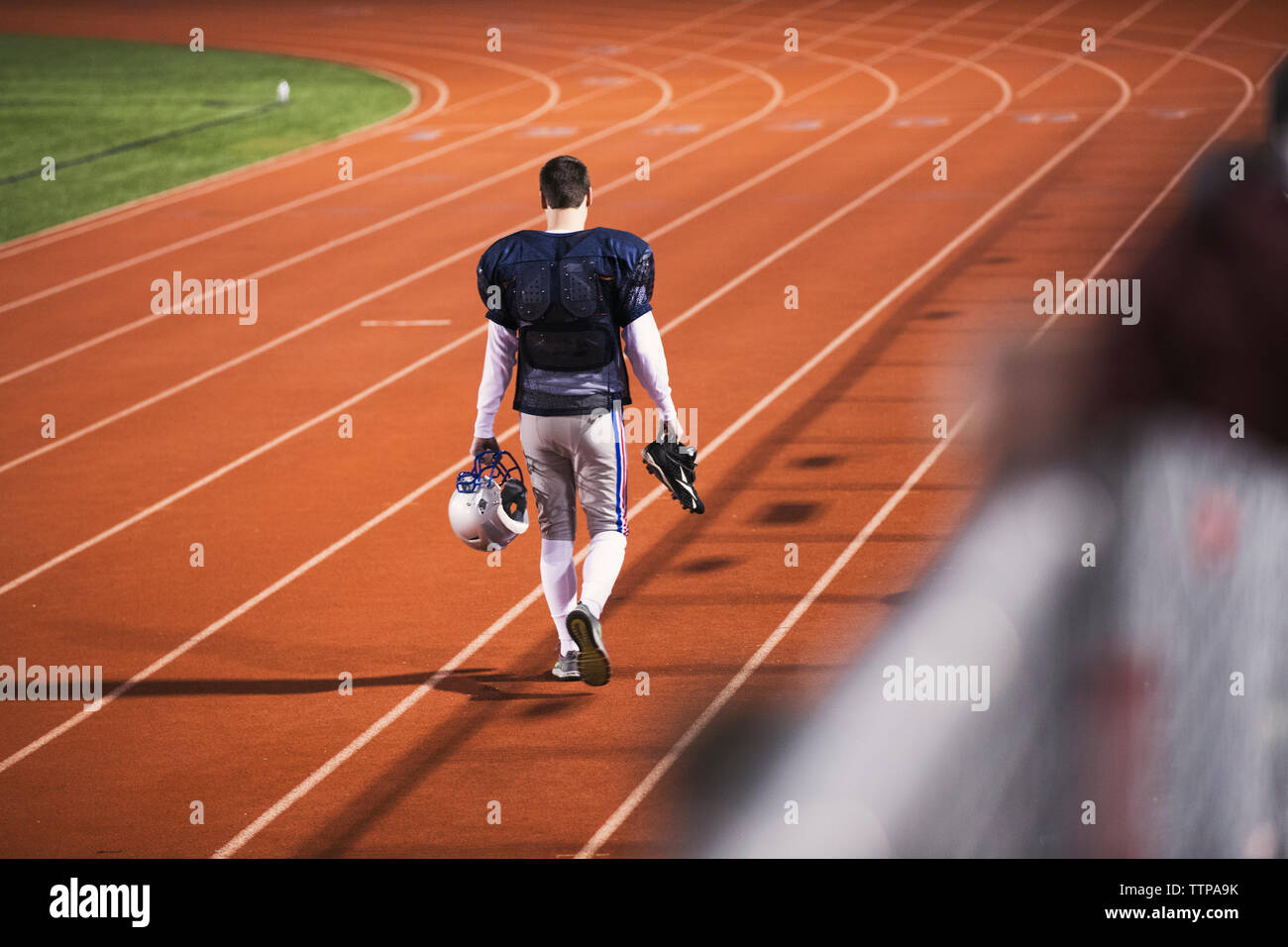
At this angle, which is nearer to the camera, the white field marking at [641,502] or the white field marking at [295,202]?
the white field marking at [641,502]

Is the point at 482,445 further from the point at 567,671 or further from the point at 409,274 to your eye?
the point at 409,274

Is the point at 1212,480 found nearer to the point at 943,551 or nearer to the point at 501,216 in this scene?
the point at 943,551

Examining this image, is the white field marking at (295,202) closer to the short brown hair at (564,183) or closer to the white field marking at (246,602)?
the white field marking at (246,602)

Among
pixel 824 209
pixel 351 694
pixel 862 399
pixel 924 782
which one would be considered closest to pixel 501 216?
pixel 824 209

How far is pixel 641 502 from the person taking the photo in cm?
1023

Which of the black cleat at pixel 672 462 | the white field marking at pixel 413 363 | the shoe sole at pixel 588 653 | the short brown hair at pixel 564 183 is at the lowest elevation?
the white field marking at pixel 413 363

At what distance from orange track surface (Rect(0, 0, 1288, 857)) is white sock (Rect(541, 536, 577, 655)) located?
0.41 meters

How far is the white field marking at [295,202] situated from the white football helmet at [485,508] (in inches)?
393

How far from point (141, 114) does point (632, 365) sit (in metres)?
21.3

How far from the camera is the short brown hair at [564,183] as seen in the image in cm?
707

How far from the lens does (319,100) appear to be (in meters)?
27.7

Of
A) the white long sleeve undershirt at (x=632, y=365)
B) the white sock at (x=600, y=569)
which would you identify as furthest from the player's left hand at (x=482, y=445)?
the white sock at (x=600, y=569)

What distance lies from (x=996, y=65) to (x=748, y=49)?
5059mm

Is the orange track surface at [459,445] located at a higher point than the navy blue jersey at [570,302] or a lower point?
lower
